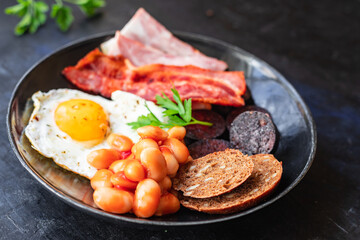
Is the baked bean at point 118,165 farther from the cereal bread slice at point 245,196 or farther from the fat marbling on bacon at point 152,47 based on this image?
the fat marbling on bacon at point 152,47

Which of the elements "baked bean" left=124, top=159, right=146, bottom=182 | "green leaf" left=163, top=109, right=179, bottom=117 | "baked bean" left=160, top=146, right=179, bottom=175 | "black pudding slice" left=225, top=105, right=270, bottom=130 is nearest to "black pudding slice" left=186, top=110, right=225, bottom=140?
"black pudding slice" left=225, top=105, right=270, bottom=130

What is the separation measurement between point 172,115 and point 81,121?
0.68 meters

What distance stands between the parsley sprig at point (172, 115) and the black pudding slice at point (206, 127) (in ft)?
0.16

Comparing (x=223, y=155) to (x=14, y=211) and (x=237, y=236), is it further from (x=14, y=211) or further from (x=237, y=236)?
(x=14, y=211)

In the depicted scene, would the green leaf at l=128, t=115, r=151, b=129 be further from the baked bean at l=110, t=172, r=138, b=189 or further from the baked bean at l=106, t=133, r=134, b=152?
the baked bean at l=110, t=172, r=138, b=189

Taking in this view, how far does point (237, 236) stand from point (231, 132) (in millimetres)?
763

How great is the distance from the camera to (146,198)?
2176 millimetres

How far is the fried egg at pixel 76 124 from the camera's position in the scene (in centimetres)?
259

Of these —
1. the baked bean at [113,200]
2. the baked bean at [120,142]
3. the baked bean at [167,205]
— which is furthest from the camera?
the baked bean at [120,142]

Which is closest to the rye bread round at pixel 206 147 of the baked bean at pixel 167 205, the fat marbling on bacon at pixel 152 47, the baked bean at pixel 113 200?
the baked bean at pixel 167 205

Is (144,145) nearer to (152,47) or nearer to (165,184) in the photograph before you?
(165,184)

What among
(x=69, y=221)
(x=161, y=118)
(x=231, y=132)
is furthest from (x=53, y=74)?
(x=231, y=132)

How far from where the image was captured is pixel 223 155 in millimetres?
2600

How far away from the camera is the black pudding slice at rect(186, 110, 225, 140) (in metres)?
2.93
